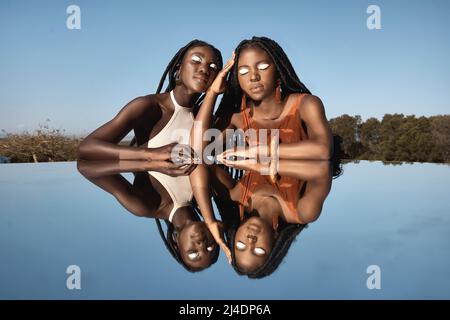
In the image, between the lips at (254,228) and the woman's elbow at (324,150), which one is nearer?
the lips at (254,228)

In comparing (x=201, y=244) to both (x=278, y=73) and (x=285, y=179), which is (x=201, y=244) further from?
(x=278, y=73)

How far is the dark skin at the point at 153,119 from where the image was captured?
1484mm

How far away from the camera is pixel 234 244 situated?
70cm

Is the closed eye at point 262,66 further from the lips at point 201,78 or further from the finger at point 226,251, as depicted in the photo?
the finger at point 226,251

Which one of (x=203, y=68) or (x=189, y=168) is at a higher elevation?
(x=203, y=68)

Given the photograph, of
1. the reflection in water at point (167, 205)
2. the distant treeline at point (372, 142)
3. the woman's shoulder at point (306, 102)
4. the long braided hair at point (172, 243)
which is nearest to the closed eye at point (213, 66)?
the woman's shoulder at point (306, 102)

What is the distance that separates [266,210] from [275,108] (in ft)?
2.39

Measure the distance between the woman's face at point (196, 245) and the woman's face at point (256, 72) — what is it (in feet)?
2.51

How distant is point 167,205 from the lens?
36.4 inches

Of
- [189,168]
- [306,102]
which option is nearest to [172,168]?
[189,168]

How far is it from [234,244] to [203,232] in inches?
2.5

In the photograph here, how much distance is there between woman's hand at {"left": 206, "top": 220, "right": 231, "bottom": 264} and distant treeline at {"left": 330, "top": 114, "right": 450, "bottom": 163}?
1.69m

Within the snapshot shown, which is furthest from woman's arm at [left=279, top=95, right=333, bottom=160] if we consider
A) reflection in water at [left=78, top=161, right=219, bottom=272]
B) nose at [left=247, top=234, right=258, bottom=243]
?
nose at [left=247, top=234, right=258, bottom=243]

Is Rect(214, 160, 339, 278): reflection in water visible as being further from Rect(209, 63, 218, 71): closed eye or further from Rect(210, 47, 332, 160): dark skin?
Rect(209, 63, 218, 71): closed eye
